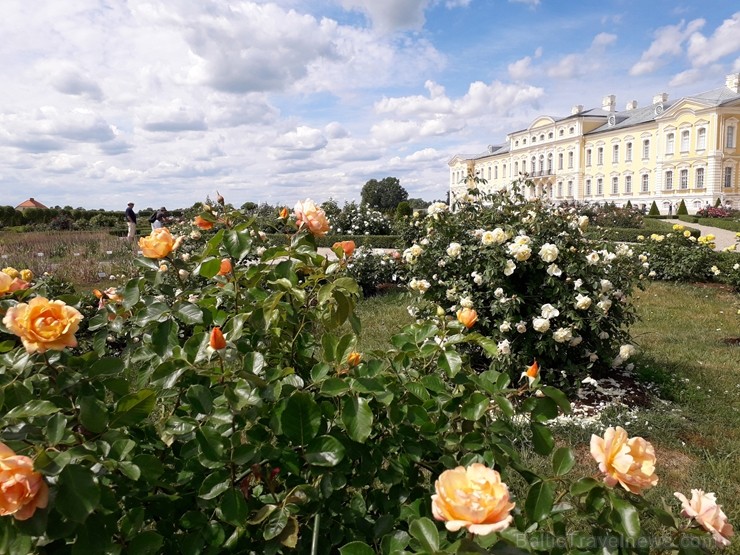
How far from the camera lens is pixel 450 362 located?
1152 millimetres

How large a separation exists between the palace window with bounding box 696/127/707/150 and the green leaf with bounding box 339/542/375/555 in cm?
4535

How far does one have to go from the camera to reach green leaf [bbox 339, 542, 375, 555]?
81 cm

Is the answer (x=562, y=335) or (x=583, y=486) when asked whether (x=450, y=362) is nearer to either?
(x=583, y=486)

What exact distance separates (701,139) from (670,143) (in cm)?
281

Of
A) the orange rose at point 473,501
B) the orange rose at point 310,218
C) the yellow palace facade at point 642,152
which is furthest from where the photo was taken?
the yellow palace facade at point 642,152

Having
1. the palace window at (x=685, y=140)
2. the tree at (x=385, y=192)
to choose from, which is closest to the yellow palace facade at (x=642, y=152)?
the palace window at (x=685, y=140)

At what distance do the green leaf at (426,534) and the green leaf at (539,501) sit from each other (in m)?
0.21

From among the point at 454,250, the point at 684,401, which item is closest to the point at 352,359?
the point at 454,250

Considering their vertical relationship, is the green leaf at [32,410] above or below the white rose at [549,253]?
above

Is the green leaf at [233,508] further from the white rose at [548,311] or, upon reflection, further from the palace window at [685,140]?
the palace window at [685,140]

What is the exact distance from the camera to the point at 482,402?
1.07 meters

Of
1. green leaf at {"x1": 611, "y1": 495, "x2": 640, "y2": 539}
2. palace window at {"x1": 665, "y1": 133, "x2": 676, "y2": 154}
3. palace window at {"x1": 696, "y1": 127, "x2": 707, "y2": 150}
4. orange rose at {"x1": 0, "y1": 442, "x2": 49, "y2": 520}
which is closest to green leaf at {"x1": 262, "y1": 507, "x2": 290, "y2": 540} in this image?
orange rose at {"x1": 0, "y1": 442, "x2": 49, "y2": 520}

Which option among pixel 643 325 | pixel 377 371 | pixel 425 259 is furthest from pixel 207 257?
pixel 643 325

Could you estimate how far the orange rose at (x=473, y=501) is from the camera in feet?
2.25
